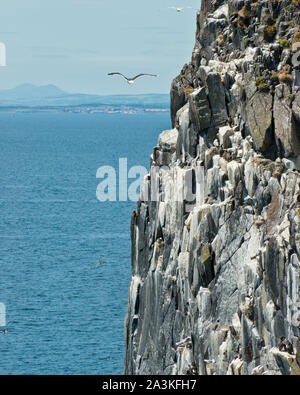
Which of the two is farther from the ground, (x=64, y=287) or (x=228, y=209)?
(x=228, y=209)

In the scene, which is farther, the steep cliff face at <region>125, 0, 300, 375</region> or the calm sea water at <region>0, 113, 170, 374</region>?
the calm sea water at <region>0, 113, 170, 374</region>

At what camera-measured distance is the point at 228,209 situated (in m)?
51.8

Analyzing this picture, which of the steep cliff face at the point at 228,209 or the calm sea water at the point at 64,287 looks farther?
the calm sea water at the point at 64,287

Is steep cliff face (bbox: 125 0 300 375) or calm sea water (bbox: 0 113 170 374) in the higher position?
steep cliff face (bbox: 125 0 300 375)

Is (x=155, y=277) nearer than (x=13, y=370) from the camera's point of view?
Yes

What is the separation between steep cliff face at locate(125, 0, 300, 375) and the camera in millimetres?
44875

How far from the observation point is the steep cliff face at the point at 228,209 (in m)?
44.9

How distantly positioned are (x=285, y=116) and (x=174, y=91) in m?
18.7

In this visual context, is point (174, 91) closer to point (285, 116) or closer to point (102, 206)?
point (285, 116)

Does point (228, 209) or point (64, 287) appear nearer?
point (228, 209)

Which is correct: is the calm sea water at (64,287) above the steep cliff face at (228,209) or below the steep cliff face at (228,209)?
below

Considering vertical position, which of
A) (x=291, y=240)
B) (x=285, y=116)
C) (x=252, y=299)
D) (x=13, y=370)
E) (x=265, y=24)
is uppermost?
(x=265, y=24)

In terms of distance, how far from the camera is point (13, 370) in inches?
3524
